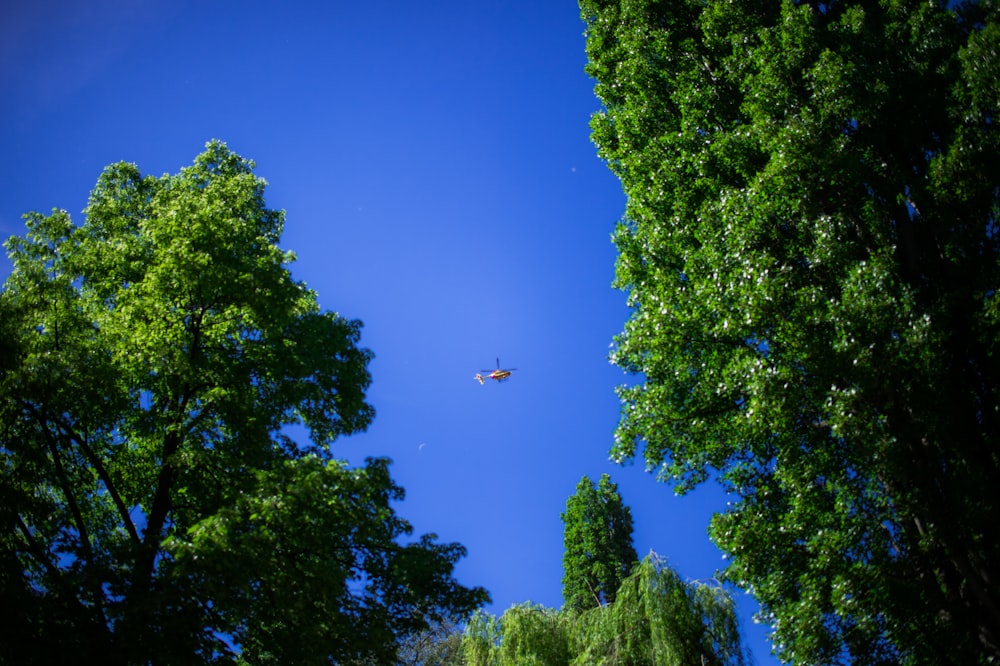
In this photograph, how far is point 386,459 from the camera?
9203 mm

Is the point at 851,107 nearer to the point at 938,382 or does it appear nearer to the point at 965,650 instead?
the point at 938,382

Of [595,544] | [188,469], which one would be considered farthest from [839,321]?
[595,544]

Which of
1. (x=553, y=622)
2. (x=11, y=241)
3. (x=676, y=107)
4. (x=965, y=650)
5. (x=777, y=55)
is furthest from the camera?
(x=553, y=622)

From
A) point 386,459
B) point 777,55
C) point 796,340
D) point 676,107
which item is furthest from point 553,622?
point 777,55

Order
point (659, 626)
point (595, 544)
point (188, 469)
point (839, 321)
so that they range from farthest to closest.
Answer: point (595, 544), point (659, 626), point (188, 469), point (839, 321)

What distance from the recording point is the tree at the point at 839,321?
7.07 metres

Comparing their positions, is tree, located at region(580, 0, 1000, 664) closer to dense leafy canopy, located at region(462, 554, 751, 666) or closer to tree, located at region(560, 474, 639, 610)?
dense leafy canopy, located at region(462, 554, 751, 666)

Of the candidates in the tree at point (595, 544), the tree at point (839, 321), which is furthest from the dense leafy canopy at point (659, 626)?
the tree at point (595, 544)

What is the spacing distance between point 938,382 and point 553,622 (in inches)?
450

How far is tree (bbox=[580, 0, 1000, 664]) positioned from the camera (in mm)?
7070

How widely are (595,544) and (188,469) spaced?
17.3 m

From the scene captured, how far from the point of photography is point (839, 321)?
24.2ft

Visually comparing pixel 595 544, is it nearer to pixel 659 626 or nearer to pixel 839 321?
pixel 659 626

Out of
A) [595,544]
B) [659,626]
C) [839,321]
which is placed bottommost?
[659,626]
